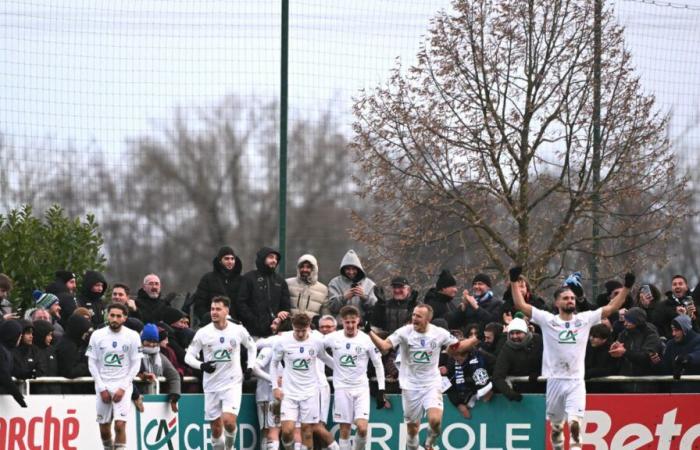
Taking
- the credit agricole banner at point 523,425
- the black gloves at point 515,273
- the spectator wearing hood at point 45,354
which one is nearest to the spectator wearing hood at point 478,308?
the credit agricole banner at point 523,425

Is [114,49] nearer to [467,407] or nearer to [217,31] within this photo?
[217,31]

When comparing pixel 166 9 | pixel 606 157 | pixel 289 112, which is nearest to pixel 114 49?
pixel 166 9

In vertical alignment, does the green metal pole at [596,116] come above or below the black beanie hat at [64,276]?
above

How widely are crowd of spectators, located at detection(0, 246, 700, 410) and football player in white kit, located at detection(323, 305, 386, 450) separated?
1.48 feet

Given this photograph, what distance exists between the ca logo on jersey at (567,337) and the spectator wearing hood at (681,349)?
3.79 ft

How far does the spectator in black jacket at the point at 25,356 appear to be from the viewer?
1914 cm

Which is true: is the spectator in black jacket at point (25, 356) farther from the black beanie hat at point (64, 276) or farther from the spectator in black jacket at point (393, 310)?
the spectator in black jacket at point (393, 310)

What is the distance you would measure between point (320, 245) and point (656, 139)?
4827mm

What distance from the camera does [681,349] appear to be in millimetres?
19766

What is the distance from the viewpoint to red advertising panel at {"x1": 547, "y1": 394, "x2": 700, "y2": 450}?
65.5 ft

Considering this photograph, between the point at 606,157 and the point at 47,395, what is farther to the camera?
the point at 606,157

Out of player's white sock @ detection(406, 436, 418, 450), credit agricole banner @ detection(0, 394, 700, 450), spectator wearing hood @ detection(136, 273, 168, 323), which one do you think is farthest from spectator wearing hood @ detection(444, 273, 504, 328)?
spectator wearing hood @ detection(136, 273, 168, 323)

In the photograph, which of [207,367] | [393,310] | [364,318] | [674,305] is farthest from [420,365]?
[674,305]

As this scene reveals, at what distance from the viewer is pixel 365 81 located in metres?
23.5
